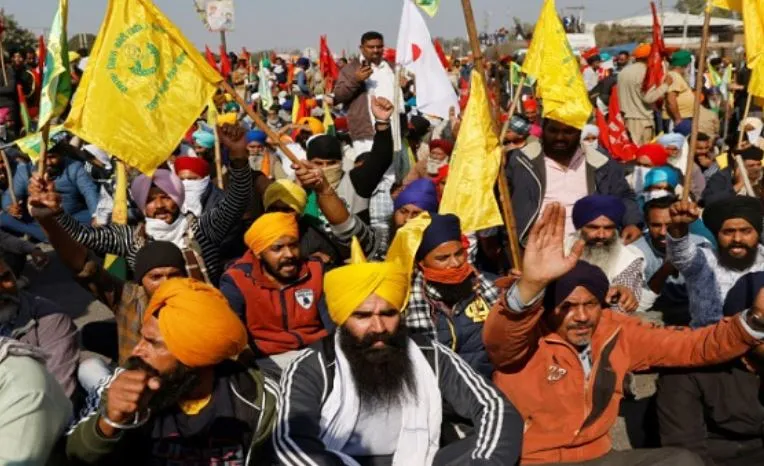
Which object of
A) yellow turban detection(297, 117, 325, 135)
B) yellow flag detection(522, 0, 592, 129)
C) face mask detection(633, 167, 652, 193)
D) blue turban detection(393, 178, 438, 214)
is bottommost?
face mask detection(633, 167, 652, 193)

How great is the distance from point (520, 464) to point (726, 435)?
0.99 meters

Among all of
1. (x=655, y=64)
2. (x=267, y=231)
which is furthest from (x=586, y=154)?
(x=655, y=64)

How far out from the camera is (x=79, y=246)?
447 centimetres

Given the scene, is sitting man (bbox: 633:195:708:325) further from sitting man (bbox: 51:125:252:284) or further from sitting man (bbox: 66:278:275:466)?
sitting man (bbox: 66:278:275:466)

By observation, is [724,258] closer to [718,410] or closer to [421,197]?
[718,410]

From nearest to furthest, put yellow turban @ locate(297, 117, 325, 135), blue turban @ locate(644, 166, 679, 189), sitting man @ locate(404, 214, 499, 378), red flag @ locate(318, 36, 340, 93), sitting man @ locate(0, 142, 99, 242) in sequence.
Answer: sitting man @ locate(404, 214, 499, 378), blue turban @ locate(644, 166, 679, 189), sitting man @ locate(0, 142, 99, 242), yellow turban @ locate(297, 117, 325, 135), red flag @ locate(318, 36, 340, 93)

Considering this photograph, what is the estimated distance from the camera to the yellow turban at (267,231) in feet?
15.5

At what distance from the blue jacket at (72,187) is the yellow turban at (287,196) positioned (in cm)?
305

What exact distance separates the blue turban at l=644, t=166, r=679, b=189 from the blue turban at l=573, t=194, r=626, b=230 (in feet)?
5.51

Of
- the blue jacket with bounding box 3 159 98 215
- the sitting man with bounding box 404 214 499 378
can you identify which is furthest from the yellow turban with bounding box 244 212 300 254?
the blue jacket with bounding box 3 159 98 215

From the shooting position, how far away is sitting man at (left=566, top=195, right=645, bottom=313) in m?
5.03

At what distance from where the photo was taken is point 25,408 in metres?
2.71

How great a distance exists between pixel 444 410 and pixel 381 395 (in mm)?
290

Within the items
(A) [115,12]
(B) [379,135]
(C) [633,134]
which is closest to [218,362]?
(A) [115,12]
